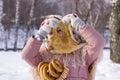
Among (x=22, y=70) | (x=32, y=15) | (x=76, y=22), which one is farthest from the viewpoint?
(x=32, y=15)

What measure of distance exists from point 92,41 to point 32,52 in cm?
41

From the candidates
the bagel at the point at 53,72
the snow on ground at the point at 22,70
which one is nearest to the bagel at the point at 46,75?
the bagel at the point at 53,72

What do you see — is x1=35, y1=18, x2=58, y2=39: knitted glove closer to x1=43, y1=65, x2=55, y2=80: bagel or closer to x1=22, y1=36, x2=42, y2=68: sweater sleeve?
x1=22, y1=36, x2=42, y2=68: sweater sleeve

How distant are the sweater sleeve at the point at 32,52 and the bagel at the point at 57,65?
13cm

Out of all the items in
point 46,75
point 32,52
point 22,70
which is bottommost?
point 22,70

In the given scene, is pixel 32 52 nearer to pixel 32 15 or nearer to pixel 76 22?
pixel 76 22

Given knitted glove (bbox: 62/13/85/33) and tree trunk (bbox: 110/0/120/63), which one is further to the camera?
tree trunk (bbox: 110/0/120/63)

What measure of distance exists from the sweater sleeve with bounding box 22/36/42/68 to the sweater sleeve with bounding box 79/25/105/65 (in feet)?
1.02

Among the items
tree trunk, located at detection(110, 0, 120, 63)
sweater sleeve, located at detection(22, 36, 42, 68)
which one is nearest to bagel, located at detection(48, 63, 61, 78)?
sweater sleeve, located at detection(22, 36, 42, 68)

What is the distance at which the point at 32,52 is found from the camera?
2.62 m

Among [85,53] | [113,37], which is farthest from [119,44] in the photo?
[85,53]

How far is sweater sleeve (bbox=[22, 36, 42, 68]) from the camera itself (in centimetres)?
257

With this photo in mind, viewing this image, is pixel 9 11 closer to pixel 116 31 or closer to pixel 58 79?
pixel 116 31

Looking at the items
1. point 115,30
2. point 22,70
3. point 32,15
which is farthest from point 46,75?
point 32,15
